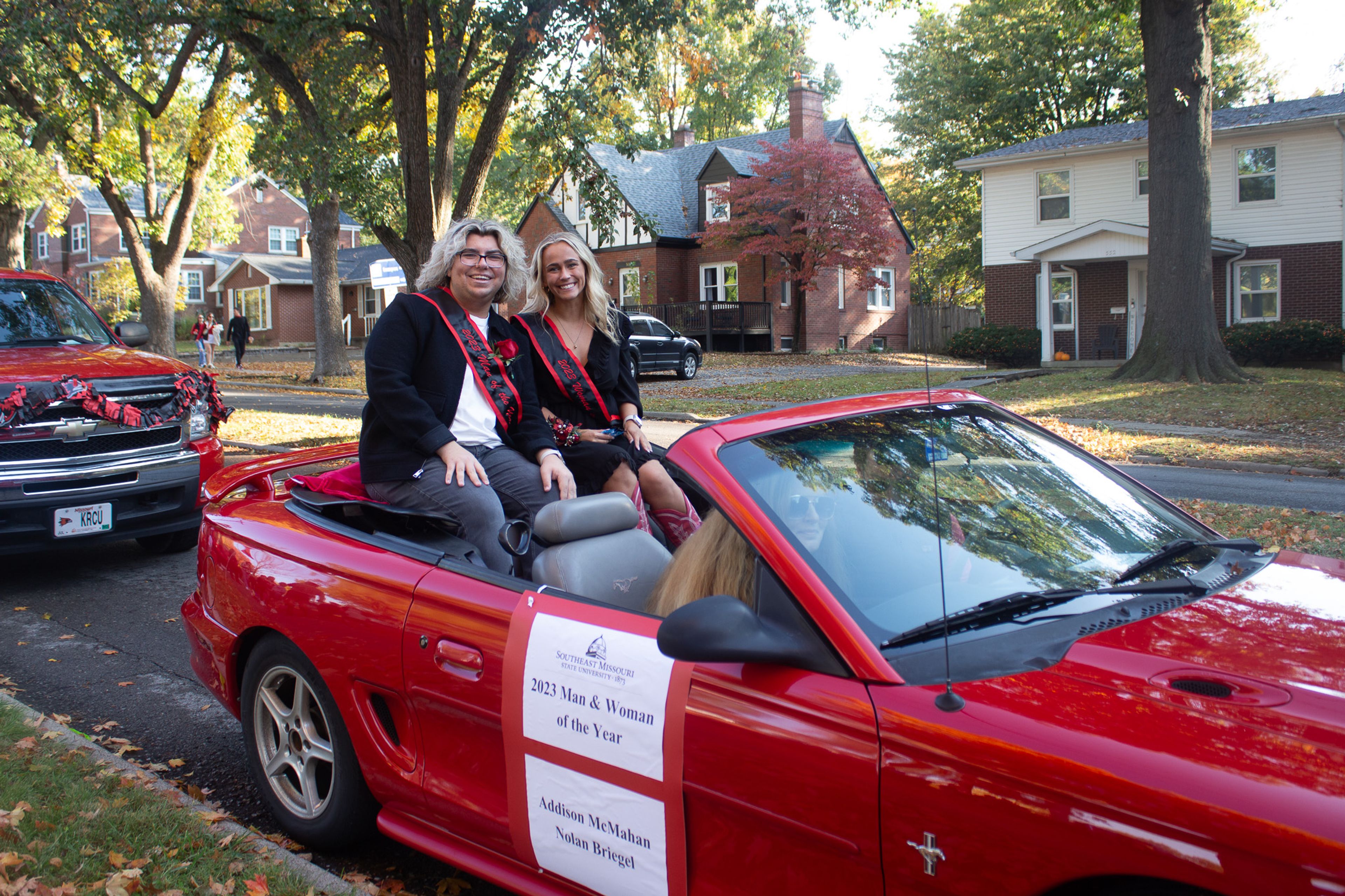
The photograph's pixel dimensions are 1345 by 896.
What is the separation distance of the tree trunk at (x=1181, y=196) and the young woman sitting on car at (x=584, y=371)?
1653 centimetres

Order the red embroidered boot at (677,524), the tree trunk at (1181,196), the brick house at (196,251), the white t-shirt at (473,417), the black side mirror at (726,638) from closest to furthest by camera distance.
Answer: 1. the black side mirror at (726,638)
2. the red embroidered boot at (677,524)
3. the white t-shirt at (473,417)
4. the tree trunk at (1181,196)
5. the brick house at (196,251)

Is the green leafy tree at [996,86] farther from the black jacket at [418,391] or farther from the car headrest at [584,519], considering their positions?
the car headrest at [584,519]

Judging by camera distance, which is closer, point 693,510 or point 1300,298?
point 693,510

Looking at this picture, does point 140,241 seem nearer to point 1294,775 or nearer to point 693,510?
point 693,510

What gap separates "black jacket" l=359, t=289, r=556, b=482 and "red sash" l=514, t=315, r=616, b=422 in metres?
0.09

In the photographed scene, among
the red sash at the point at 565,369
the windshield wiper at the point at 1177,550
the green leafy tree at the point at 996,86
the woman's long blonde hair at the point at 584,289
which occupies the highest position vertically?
the green leafy tree at the point at 996,86

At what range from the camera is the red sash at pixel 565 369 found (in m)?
4.67

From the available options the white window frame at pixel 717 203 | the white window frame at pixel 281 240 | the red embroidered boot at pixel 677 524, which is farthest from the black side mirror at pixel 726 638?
the white window frame at pixel 281 240

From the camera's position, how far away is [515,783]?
2.65m

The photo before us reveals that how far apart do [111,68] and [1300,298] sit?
28128 mm

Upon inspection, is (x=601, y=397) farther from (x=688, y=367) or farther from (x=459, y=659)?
(x=688, y=367)

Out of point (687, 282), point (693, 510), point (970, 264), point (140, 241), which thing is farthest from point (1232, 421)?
point (970, 264)

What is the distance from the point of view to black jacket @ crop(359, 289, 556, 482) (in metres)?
3.99

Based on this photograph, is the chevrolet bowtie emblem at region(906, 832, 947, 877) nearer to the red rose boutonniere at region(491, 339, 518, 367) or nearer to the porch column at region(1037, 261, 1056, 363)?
the red rose boutonniere at region(491, 339, 518, 367)
